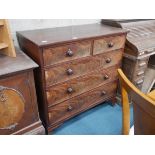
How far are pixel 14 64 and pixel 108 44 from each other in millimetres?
885

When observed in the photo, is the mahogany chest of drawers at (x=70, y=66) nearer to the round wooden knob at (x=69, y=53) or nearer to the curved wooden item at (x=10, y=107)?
the round wooden knob at (x=69, y=53)

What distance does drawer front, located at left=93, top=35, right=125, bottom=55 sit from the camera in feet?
4.95

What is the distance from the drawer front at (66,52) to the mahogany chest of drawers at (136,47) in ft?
1.89

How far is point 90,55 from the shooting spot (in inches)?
59.3

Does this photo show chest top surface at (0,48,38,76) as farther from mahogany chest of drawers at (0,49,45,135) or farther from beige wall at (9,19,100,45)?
beige wall at (9,19,100,45)

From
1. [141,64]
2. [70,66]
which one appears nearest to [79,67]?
[70,66]

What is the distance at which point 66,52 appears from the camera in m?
1.31

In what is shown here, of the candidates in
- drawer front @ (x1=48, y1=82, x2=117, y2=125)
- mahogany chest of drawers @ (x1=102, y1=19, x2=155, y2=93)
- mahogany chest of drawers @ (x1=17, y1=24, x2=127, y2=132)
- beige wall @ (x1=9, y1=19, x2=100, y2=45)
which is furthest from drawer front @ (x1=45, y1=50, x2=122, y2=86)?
beige wall @ (x1=9, y1=19, x2=100, y2=45)

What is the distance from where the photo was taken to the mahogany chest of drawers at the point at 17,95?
1.11 m
